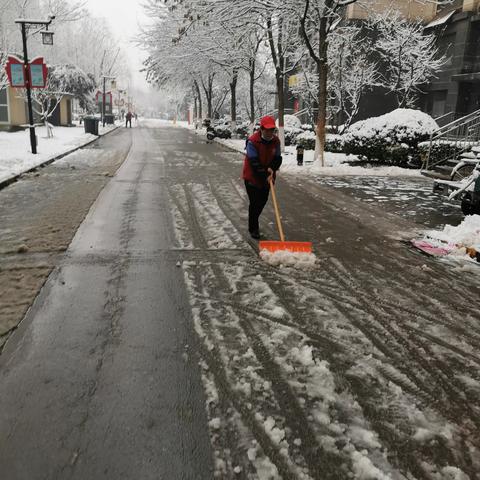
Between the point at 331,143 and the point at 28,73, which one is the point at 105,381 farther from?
the point at 331,143

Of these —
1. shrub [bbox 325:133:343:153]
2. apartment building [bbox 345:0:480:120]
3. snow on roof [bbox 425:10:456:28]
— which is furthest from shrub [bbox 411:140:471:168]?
snow on roof [bbox 425:10:456:28]

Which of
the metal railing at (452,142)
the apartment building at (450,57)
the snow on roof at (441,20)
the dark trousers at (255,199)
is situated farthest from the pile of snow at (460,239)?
the snow on roof at (441,20)

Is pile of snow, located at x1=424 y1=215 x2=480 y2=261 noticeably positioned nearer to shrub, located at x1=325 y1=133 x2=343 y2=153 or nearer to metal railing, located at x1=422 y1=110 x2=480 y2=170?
metal railing, located at x1=422 y1=110 x2=480 y2=170

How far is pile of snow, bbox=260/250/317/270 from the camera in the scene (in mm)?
5430

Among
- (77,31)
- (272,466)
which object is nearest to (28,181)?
(272,466)

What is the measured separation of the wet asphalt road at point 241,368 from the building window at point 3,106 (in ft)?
89.2

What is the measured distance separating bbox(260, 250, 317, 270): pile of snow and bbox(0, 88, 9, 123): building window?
2877cm

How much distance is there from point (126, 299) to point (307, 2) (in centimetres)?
1337

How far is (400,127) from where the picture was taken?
1559cm

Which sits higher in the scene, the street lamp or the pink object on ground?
the street lamp

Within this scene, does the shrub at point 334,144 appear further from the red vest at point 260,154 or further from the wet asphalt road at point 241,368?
the wet asphalt road at point 241,368

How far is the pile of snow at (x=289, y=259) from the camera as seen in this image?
17.8 feet

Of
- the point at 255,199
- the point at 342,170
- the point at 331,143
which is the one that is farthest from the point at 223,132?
the point at 255,199

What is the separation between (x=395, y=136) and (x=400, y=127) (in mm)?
325
